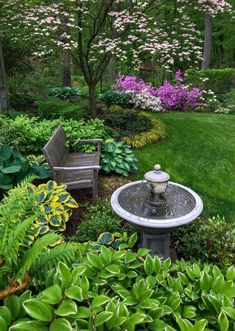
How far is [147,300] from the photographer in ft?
7.12

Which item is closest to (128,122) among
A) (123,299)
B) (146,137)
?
(146,137)

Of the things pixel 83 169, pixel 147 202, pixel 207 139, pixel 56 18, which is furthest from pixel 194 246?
pixel 56 18

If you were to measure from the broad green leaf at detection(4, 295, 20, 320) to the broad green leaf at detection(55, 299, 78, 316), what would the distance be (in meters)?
0.26

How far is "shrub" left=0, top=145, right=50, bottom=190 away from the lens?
4.81m

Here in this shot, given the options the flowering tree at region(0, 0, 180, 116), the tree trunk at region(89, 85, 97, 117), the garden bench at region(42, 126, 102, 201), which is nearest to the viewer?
the garden bench at region(42, 126, 102, 201)

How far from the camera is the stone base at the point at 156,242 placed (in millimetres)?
3828

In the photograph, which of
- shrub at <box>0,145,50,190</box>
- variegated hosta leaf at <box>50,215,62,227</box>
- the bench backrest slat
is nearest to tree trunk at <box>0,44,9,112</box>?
the bench backrest slat

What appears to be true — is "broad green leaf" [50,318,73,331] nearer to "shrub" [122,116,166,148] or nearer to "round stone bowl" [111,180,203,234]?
"round stone bowl" [111,180,203,234]

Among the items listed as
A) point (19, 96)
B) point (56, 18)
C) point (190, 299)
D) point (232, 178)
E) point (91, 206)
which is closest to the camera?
point (190, 299)

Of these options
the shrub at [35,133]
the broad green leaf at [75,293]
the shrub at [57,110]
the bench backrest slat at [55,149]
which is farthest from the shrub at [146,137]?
the broad green leaf at [75,293]

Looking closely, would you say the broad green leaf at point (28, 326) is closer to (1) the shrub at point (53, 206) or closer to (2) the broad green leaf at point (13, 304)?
(2) the broad green leaf at point (13, 304)

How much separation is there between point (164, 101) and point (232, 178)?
244 inches

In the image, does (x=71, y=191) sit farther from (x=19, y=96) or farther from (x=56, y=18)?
(x=19, y=96)

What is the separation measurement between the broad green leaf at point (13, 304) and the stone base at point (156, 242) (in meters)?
2.08
